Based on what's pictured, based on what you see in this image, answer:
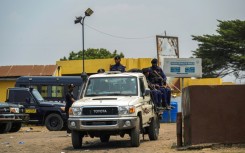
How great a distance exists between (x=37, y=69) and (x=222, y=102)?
38.6m

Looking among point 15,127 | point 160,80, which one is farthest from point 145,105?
point 15,127

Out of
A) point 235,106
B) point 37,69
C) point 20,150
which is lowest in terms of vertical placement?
point 20,150

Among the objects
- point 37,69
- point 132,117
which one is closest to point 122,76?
point 132,117

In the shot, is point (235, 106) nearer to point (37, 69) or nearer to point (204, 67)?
point (37, 69)

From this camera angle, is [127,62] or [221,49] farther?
[221,49]

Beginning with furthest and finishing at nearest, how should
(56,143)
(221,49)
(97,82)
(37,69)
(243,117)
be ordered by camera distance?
1. (221,49)
2. (37,69)
3. (56,143)
4. (97,82)
5. (243,117)

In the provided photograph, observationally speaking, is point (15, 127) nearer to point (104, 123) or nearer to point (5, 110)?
point (5, 110)

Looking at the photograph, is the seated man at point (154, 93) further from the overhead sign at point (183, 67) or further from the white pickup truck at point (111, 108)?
the overhead sign at point (183, 67)

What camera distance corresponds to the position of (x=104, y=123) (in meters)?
16.6

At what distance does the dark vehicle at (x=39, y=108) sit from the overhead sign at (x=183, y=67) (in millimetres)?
16102

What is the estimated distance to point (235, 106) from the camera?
48.4 feet

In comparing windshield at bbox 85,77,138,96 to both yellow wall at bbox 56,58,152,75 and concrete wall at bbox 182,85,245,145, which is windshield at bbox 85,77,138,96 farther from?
yellow wall at bbox 56,58,152,75

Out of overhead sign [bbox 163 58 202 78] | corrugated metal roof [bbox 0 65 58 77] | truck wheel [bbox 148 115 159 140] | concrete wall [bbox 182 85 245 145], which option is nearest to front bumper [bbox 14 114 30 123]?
truck wheel [bbox 148 115 159 140]

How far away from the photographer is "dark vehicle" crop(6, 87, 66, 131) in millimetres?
29750
